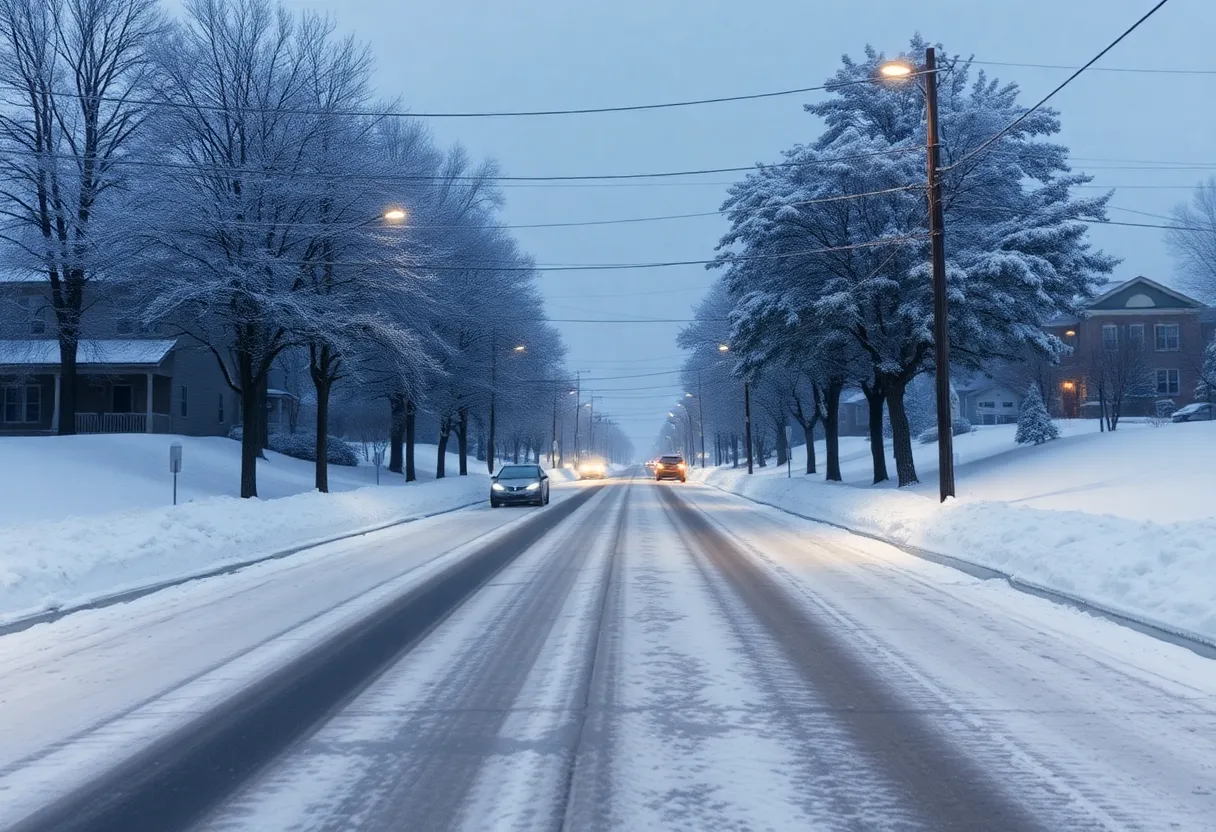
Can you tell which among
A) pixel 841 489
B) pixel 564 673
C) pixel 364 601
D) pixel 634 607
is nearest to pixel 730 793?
pixel 564 673

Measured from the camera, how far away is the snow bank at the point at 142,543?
12844mm

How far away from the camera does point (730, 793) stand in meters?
5.66

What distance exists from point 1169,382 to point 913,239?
44.6 metres

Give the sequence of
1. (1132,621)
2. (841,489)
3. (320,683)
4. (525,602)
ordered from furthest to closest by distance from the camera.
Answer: (841,489)
(525,602)
(1132,621)
(320,683)

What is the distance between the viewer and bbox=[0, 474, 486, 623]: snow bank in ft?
42.1

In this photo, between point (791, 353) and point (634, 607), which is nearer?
point (634, 607)

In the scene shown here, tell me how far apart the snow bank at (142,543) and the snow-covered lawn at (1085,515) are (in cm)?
1172

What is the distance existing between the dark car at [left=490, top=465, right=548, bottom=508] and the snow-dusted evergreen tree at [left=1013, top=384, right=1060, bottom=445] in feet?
64.2

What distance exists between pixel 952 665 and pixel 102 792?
6.39m

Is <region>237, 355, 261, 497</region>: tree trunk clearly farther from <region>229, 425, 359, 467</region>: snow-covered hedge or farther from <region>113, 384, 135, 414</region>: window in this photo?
<region>229, 425, 359, 467</region>: snow-covered hedge

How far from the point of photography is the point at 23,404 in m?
45.1

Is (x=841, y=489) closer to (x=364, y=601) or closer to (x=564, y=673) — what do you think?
(x=364, y=601)

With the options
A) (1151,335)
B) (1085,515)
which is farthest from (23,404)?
(1151,335)

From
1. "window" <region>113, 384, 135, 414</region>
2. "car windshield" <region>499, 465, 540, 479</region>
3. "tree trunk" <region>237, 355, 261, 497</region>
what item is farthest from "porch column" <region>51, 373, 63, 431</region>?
"tree trunk" <region>237, 355, 261, 497</region>
